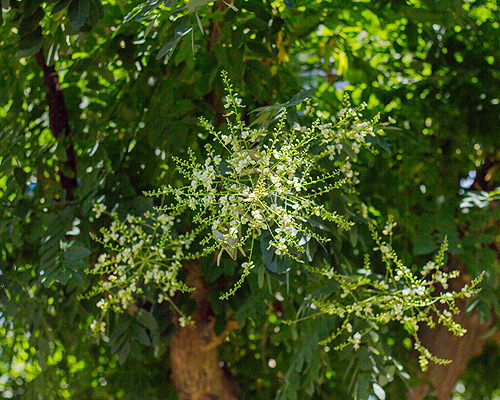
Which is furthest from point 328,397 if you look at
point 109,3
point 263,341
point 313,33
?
point 109,3

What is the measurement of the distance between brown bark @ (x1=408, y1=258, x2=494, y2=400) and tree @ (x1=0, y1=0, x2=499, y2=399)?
0.6 inches

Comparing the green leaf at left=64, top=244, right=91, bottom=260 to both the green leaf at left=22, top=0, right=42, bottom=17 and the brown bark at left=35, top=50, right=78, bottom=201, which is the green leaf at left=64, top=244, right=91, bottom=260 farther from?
the green leaf at left=22, top=0, right=42, bottom=17

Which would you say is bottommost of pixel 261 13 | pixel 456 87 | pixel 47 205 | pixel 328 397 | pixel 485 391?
pixel 485 391

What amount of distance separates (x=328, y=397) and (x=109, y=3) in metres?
1.56

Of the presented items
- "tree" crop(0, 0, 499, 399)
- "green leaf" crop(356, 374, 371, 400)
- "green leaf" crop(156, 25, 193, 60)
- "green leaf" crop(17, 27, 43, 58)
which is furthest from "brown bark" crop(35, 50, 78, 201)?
"green leaf" crop(356, 374, 371, 400)

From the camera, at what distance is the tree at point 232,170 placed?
147 cm

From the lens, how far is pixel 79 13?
4.16 feet

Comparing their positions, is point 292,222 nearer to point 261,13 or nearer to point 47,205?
point 261,13

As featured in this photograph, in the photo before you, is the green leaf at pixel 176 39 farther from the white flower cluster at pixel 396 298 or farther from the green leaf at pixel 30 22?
the white flower cluster at pixel 396 298

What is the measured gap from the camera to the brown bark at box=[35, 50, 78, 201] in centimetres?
171

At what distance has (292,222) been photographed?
107 centimetres

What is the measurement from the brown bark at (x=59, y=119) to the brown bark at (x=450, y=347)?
1430mm

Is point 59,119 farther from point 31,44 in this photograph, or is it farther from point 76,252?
point 76,252

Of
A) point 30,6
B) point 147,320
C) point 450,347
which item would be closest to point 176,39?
point 30,6
